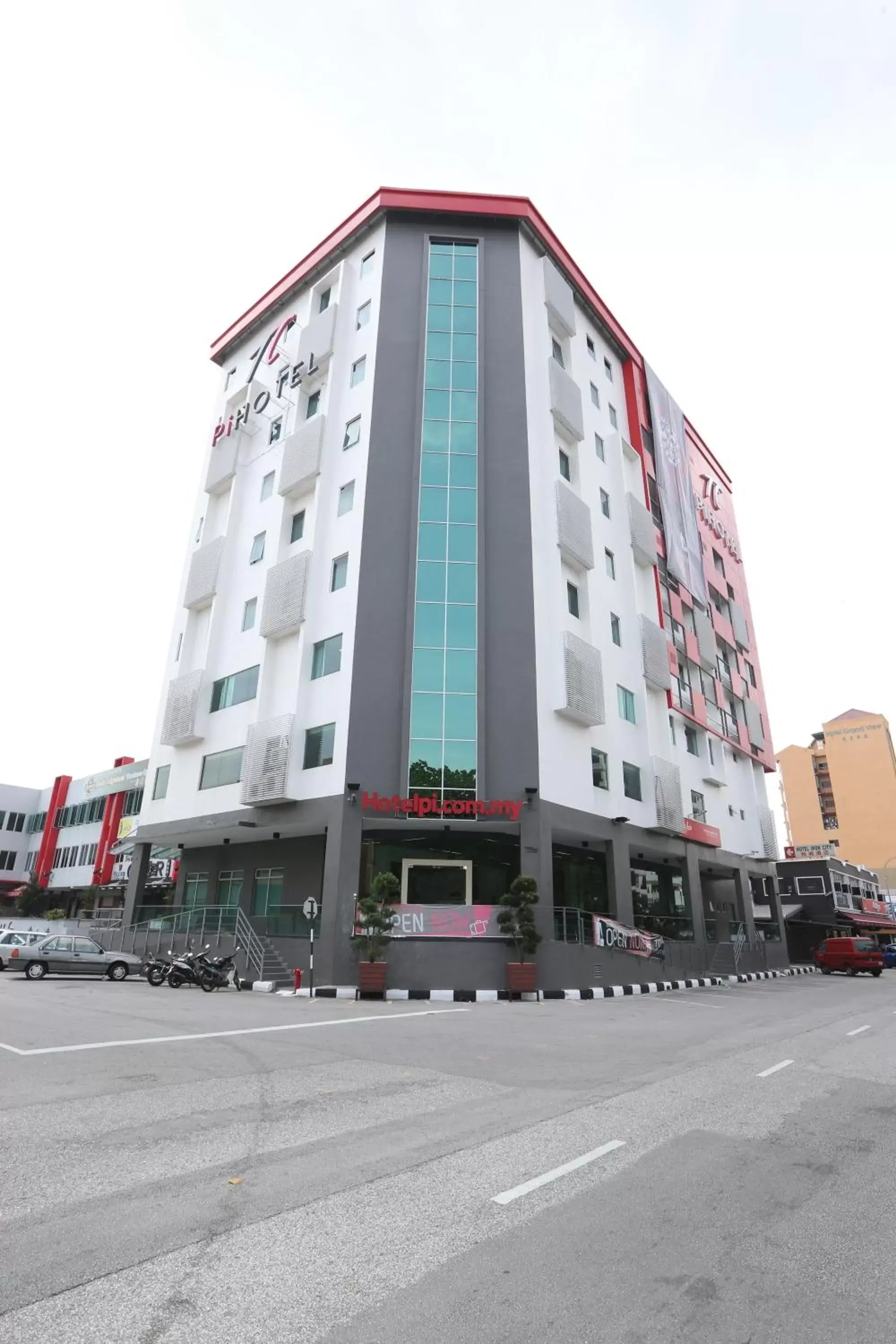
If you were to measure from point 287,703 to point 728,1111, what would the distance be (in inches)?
865

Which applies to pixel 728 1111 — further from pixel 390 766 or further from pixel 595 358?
pixel 595 358

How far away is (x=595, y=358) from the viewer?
129 ft

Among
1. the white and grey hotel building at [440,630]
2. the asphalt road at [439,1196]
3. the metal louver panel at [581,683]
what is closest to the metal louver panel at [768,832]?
the white and grey hotel building at [440,630]

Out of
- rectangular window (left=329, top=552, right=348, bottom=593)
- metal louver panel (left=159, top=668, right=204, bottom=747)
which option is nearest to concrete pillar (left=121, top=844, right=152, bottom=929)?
metal louver panel (left=159, top=668, right=204, bottom=747)

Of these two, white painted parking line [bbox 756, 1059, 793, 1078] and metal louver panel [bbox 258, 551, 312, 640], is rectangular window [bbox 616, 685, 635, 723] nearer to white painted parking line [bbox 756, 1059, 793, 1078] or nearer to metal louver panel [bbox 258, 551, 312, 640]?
metal louver panel [bbox 258, 551, 312, 640]

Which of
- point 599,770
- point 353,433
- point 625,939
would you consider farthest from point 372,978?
point 353,433

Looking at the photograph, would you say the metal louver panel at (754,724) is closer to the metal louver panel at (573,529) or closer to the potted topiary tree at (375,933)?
the metal louver panel at (573,529)

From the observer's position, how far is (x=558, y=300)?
35219mm

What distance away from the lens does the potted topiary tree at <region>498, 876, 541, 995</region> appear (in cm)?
2144

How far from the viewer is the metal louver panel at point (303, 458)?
30.7 m

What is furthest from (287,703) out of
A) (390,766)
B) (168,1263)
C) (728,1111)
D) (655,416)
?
(655,416)

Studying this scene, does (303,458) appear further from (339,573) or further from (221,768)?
(221,768)

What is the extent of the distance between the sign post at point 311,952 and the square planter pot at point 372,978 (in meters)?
1.38

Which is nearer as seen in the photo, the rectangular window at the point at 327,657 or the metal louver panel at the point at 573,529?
the rectangular window at the point at 327,657
